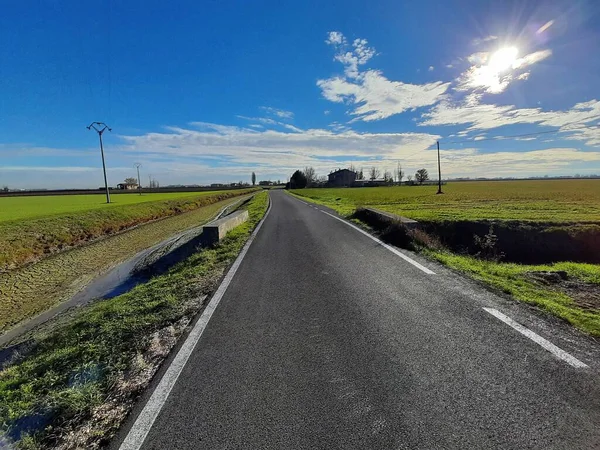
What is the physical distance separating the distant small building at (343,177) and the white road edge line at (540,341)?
431 ft

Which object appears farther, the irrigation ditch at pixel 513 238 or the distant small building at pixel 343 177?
the distant small building at pixel 343 177

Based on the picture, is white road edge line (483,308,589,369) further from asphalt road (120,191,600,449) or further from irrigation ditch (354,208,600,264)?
irrigation ditch (354,208,600,264)

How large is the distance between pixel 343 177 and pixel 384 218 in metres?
126

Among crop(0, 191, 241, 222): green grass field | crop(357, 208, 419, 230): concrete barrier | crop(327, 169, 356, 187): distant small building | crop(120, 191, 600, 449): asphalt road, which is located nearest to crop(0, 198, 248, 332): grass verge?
crop(120, 191, 600, 449): asphalt road

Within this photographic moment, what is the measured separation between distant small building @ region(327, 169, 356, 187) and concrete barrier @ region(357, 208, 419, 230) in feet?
394

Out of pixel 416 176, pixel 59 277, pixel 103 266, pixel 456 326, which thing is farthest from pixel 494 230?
pixel 416 176

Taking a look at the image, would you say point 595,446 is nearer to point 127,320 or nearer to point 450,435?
point 450,435

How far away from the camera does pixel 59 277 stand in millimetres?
11961

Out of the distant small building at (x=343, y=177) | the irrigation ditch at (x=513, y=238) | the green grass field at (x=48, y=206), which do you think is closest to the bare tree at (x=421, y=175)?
the distant small building at (x=343, y=177)

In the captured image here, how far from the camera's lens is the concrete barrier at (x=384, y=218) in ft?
32.8

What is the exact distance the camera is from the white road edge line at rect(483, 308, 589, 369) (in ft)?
9.41

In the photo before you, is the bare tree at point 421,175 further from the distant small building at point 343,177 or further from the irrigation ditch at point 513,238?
the irrigation ditch at point 513,238

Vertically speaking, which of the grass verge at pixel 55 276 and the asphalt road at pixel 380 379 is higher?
the asphalt road at pixel 380 379

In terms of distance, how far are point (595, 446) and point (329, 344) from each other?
2.17 meters
